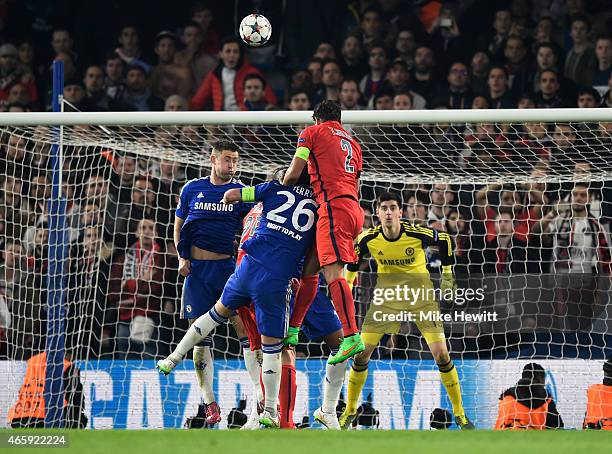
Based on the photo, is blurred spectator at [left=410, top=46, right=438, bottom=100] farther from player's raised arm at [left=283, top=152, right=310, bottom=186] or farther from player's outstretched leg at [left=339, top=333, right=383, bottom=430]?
player's raised arm at [left=283, top=152, right=310, bottom=186]

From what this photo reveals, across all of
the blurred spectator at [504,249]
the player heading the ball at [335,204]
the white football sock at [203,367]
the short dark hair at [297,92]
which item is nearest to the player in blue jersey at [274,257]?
the player heading the ball at [335,204]

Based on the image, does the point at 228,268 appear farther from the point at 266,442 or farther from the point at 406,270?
the point at 266,442

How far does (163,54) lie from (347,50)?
238 cm

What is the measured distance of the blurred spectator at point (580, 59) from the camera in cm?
1253

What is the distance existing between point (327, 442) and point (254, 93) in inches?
285

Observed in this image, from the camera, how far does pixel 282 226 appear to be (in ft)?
23.4

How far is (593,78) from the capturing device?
12.5 m

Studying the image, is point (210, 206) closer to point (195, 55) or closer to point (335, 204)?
point (335, 204)

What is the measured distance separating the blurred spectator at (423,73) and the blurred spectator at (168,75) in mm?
2910

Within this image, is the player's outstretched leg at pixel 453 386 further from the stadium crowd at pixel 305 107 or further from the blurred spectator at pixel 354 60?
the blurred spectator at pixel 354 60

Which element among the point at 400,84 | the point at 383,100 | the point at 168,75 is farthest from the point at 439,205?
the point at 168,75

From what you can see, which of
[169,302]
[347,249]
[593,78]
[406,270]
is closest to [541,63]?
[593,78]

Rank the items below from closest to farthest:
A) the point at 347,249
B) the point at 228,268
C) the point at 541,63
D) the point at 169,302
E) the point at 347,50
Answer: the point at 347,249, the point at 228,268, the point at 169,302, the point at 541,63, the point at 347,50

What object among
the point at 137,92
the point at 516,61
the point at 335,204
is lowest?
the point at 335,204
